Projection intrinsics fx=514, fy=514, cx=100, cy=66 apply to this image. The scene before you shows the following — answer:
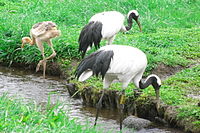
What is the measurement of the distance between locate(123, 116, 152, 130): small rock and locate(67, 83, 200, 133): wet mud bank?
254mm

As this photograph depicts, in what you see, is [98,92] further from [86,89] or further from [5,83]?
[5,83]

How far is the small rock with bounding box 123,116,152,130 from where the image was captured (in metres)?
6.91

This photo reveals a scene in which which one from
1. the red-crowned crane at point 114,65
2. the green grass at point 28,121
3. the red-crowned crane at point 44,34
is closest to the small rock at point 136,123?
Answer: the red-crowned crane at point 114,65

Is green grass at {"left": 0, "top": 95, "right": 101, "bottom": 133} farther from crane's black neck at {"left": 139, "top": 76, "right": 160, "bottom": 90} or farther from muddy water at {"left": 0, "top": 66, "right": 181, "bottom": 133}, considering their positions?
crane's black neck at {"left": 139, "top": 76, "right": 160, "bottom": 90}

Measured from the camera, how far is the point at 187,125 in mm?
6660

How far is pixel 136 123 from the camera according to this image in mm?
6922

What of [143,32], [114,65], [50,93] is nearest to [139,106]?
[114,65]

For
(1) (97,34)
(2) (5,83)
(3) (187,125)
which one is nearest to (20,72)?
(2) (5,83)

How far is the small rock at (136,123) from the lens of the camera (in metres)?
6.91

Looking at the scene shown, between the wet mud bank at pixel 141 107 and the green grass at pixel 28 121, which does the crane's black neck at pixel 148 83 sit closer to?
the wet mud bank at pixel 141 107

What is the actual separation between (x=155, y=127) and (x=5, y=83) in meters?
3.10

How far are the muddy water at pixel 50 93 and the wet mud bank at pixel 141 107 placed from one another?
0.11 metres

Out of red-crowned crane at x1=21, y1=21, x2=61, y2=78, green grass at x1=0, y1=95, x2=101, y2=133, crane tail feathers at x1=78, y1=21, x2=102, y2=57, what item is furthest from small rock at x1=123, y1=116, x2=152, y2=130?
red-crowned crane at x1=21, y1=21, x2=61, y2=78

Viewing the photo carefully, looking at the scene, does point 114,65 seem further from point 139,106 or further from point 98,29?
point 98,29
